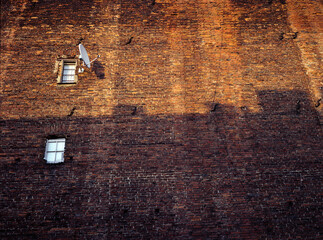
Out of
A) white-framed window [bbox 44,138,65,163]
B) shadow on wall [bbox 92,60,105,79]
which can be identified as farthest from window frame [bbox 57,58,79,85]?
white-framed window [bbox 44,138,65,163]

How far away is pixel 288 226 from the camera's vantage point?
6.35 metres

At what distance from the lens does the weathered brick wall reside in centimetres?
631

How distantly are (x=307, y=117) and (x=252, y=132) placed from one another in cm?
238

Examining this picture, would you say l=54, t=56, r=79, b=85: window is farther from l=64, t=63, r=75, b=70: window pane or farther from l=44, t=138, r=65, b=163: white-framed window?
l=44, t=138, r=65, b=163: white-framed window

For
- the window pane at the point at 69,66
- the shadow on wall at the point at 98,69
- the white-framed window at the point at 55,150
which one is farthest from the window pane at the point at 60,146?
the window pane at the point at 69,66

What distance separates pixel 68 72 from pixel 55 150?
10.5ft

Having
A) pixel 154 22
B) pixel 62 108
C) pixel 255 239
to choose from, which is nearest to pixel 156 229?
pixel 255 239

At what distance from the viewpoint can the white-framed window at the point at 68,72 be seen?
7793 mm

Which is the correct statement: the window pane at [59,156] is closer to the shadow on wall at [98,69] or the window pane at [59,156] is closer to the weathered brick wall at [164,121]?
the weathered brick wall at [164,121]

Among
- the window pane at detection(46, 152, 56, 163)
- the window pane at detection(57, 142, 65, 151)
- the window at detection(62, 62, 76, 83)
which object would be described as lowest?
the window pane at detection(46, 152, 56, 163)

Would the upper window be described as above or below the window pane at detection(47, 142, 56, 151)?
above

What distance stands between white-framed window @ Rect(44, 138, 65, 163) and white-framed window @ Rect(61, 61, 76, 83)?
7.97 ft

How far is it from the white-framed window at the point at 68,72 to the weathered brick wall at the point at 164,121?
0.40 m

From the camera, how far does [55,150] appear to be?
6969 millimetres
